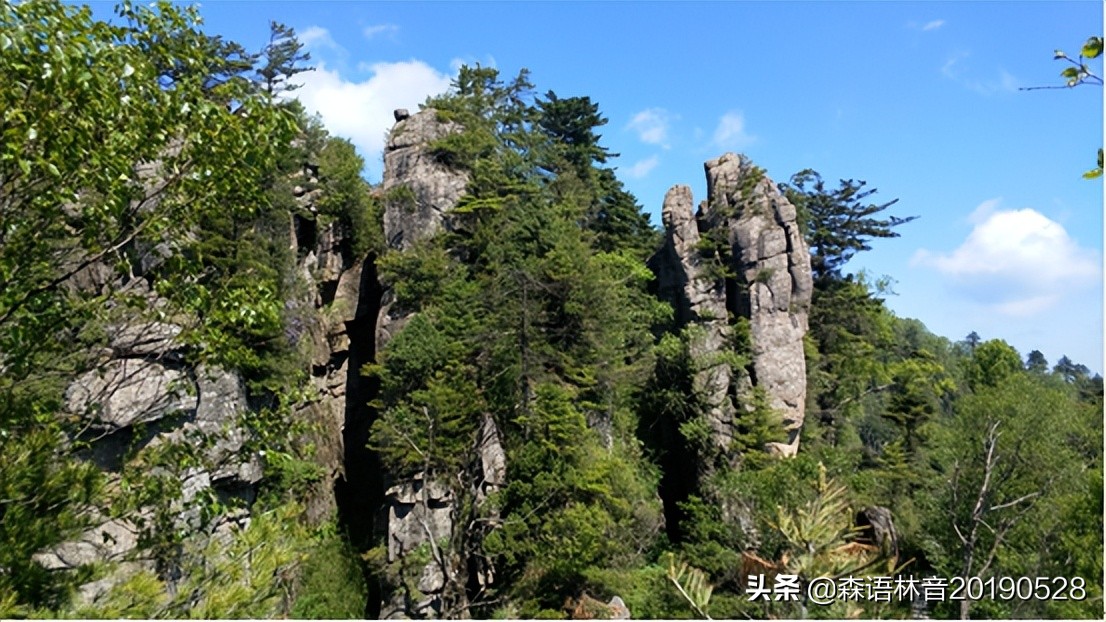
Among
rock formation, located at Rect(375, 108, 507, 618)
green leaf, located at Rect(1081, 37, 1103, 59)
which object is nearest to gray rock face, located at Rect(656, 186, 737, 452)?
rock formation, located at Rect(375, 108, 507, 618)

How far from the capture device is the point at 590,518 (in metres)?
17.0

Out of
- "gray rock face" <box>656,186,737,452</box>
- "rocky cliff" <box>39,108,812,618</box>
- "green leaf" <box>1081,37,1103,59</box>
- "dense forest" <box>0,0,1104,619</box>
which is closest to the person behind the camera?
"green leaf" <box>1081,37,1103,59</box>

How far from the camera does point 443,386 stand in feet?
62.4

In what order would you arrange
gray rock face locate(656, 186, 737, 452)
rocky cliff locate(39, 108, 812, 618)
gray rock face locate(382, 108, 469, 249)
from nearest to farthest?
rocky cliff locate(39, 108, 812, 618)
gray rock face locate(382, 108, 469, 249)
gray rock face locate(656, 186, 737, 452)

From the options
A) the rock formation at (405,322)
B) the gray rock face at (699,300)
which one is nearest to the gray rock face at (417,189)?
the rock formation at (405,322)

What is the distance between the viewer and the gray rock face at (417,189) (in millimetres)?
24516

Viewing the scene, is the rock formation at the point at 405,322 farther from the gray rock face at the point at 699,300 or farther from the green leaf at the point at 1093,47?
the green leaf at the point at 1093,47

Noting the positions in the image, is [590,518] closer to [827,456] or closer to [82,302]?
[827,456]

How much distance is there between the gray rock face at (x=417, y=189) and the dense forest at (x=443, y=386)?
0.42ft

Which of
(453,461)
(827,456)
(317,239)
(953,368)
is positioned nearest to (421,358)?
(453,461)

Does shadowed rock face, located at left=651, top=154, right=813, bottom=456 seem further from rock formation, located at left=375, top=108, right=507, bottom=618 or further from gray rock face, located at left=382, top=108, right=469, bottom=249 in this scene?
rock formation, located at left=375, top=108, right=507, bottom=618

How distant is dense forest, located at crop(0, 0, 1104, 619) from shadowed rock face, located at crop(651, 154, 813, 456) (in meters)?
0.12

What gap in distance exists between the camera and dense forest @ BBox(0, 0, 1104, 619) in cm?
445

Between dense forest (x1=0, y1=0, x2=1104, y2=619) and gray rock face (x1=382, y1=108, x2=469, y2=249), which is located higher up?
gray rock face (x1=382, y1=108, x2=469, y2=249)
